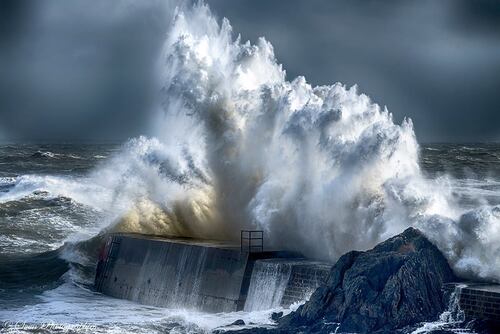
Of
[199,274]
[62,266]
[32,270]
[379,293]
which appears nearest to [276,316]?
[379,293]

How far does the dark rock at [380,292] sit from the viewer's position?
A: 15.8 meters

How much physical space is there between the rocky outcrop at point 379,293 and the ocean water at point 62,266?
64 centimetres

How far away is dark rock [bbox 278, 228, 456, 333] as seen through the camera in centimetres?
1577

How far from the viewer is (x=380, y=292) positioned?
16.1 metres

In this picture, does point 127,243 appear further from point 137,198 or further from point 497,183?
point 497,183

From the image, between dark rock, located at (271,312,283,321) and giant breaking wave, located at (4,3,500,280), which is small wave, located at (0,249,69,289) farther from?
dark rock, located at (271,312,283,321)

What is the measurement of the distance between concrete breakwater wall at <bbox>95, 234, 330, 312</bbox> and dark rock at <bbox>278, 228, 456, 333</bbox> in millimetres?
1308

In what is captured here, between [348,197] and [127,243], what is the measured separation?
6.68 m

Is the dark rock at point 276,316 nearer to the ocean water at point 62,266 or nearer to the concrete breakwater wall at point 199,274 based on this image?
the ocean water at point 62,266

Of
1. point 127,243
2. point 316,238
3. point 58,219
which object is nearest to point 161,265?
point 127,243

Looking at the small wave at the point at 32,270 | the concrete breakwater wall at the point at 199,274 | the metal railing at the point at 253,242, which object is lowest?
the small wave at the point at 32,270

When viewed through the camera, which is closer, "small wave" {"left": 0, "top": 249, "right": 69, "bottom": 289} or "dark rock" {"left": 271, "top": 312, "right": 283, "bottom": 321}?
"dark rock" {"left": 271, "top": 312, "right": 283, "bottom": 321}

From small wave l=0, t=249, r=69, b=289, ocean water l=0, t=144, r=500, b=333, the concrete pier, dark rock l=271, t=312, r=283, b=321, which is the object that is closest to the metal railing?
ocean water l=0, t=144, r=500, b=333

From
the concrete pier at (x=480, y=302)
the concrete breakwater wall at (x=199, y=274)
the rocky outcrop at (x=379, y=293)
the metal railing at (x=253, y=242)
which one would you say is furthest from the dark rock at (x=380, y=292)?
the metal railing at (x=253, y=242)
